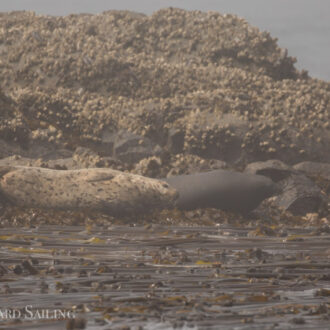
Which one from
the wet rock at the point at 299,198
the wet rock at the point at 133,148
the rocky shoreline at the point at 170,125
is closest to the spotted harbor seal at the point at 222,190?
the rocky shoreline at the point at 170,125

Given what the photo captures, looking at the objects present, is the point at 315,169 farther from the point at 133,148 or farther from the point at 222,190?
the point at 222,190

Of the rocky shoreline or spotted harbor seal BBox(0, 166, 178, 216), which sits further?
spotted harbor seal BBox(0, 166, 178, 216)

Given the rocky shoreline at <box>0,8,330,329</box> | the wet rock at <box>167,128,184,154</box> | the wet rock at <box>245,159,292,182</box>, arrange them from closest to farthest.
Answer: the rocky shoreline at <box>0,8,330,329</box> < the wet rock at <box>245,159,292,182</box> < the wet rock at <box>167,128,184,154</box>

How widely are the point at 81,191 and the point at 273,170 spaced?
251 inches

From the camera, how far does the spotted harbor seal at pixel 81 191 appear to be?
41.9 feet

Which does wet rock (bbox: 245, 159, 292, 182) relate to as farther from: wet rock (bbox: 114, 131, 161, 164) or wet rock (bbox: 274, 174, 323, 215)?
wet rock (bbox: 114, 131, 161, 164)

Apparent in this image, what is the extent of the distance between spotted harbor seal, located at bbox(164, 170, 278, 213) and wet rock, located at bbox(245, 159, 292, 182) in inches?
102

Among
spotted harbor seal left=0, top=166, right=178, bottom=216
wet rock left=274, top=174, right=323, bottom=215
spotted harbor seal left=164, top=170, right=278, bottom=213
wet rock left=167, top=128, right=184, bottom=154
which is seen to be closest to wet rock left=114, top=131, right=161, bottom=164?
wet rock left=167, top=128, right=184, bottom=154

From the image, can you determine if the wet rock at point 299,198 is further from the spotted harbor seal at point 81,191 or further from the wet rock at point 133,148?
the wet rock at point 133,148

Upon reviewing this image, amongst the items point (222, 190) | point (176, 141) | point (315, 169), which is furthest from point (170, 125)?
point (222, 190)

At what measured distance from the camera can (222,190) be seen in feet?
46.1

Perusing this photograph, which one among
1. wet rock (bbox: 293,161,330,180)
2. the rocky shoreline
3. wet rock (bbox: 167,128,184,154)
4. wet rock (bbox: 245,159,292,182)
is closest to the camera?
the rocky shoreline

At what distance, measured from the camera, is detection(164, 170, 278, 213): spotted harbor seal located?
13.9 metres

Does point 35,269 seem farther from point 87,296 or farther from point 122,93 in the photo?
point 122,93
